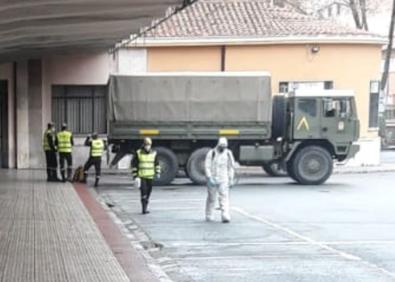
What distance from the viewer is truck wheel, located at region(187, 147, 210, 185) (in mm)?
24109

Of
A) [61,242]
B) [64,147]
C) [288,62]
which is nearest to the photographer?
[61,242]

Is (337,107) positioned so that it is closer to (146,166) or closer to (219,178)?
(146,166)

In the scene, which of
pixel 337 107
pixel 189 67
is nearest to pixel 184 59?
pixel 189 67

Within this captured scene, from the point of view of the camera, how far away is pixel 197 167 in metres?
24.2

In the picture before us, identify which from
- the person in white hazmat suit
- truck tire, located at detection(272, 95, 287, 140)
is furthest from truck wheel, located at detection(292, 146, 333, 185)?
the person in white hazmat suit

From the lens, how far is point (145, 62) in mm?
30188

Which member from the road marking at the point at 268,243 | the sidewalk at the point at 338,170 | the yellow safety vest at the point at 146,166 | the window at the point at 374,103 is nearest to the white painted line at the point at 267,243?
the road marking at the point at 268,243

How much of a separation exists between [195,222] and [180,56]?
15.3 metres

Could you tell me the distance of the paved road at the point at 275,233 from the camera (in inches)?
421

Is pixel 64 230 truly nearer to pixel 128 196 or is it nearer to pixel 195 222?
pixel 195 222

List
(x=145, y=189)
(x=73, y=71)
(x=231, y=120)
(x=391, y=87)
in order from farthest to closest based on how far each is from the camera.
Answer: (x=391, y=87) < (x=73, y=71) < (x=231, y=120) < (x=145, y=189)

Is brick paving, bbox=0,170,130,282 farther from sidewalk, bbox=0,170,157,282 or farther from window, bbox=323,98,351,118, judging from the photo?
window, bbox=323,98,351,118

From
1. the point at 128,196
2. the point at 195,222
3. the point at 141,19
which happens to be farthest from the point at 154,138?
the point at 195,222

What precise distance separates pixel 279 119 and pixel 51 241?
13.6 m
